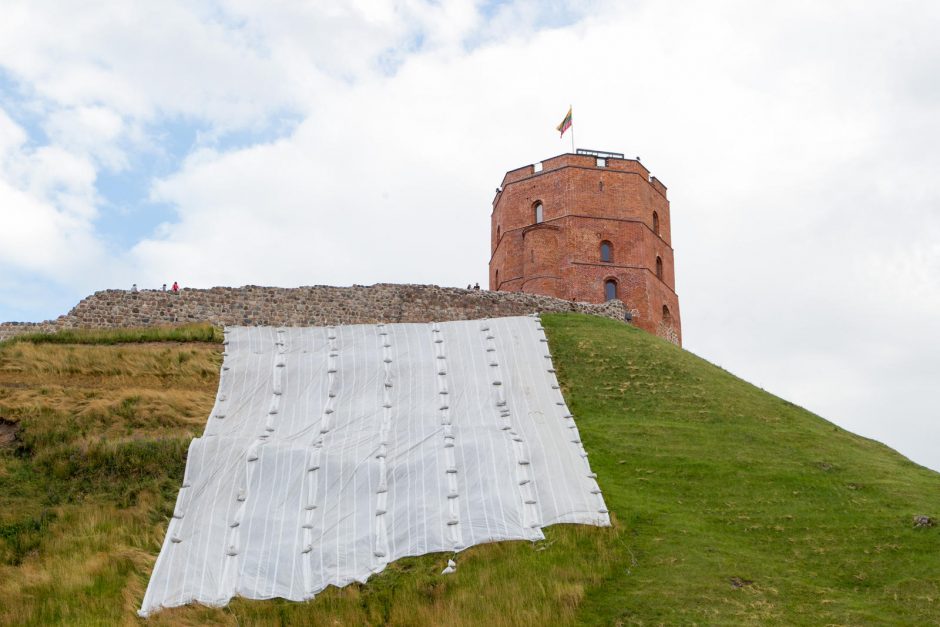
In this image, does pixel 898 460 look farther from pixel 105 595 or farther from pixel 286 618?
pixel 105 595

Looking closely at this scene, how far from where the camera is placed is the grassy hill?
10.5m

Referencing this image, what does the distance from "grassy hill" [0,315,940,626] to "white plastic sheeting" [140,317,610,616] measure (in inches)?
18.3

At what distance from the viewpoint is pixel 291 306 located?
23.7 meters

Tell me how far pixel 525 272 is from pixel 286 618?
74.4ft

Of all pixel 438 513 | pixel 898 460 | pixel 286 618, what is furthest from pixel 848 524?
pixel 286 618

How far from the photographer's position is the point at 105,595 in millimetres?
11094

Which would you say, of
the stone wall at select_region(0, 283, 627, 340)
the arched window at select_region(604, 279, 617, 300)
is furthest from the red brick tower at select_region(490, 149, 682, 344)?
the stone wall at select_region(0, 283, 627, 340)

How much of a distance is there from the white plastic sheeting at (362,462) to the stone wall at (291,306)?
139 inches

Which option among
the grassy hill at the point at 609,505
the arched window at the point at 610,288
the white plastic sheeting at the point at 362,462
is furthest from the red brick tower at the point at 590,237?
the white plastic sheeting at the point at 362,462

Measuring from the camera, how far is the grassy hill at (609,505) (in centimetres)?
1048

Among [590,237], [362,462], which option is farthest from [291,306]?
[590,237]

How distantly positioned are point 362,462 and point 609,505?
4053 mm

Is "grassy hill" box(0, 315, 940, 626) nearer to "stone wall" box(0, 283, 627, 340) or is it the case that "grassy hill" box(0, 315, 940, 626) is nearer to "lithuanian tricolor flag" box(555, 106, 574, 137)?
"stone wall" box(0, 283, 627, 340)

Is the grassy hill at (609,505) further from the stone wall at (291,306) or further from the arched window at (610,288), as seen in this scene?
the arched window at (610,288)
